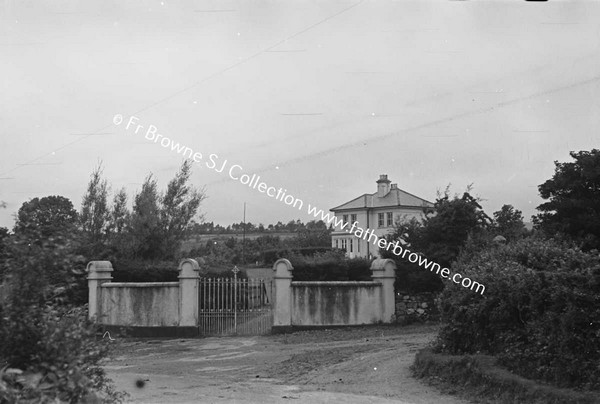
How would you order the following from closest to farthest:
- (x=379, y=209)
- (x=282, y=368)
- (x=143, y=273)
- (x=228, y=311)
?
1. (x=282, y=368)
2. (x=228, y=311)
3. (x=143, y=273)
4. (x=379, y=209)

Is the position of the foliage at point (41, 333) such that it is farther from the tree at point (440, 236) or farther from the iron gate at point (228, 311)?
the tree at point (440, 236)

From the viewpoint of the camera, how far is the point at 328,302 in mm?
21234

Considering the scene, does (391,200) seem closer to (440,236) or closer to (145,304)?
(440,236)

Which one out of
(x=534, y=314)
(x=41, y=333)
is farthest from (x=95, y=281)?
(x=41, y=333)

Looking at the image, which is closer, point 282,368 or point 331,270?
point 282,368

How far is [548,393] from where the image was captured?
8.42 metres

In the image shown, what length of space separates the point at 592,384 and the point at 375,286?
44.1 ft

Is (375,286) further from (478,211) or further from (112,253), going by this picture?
(112,253)

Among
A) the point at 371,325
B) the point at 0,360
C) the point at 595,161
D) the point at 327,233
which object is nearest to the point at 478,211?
the point at 595,161

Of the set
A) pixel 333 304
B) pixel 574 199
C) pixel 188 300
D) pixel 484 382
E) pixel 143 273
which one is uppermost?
pixel 574 199

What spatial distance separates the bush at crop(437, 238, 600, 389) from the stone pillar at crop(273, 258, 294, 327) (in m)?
8.47

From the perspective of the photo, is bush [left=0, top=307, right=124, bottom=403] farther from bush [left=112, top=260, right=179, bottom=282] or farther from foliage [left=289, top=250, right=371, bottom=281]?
bush [left=112, top=260, right=179, bottom=282]

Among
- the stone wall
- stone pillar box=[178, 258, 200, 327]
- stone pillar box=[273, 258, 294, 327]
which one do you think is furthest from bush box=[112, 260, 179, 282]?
the stone wall

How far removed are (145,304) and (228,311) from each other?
2.49 metres
